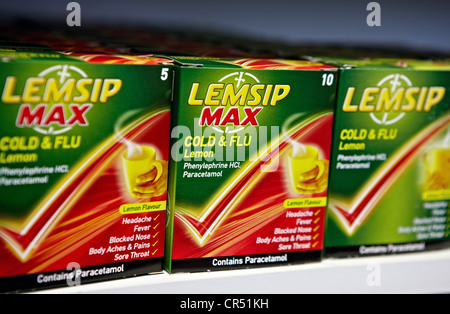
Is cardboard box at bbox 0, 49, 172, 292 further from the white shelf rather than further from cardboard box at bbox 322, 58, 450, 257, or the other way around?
cardboard box at bbox 322, 58, 450, 257

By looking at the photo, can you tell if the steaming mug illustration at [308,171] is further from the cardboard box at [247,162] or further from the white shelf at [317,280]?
the white shelf at [317,280]

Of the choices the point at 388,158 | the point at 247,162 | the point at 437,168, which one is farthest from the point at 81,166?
the point at 437,168

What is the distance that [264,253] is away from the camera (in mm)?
1010

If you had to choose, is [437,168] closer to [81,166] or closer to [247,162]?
[247,162]

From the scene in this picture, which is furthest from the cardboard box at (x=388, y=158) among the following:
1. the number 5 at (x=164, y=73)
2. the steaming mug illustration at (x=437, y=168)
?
the number 5 at (x=164, y=73)

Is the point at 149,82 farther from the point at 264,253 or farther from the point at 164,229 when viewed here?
the point at 264,253

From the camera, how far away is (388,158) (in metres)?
1.07

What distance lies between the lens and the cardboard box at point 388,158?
3.36 ft

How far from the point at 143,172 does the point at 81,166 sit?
11 cm

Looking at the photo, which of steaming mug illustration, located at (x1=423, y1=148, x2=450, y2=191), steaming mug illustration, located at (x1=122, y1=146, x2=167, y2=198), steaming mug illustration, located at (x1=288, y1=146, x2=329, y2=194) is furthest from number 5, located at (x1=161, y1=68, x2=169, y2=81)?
steaming mug illustration, located at (x1=423, y1=148, x2=450, y2=191)

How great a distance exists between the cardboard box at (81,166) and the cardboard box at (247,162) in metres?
0.04

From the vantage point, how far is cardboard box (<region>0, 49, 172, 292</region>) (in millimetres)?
809

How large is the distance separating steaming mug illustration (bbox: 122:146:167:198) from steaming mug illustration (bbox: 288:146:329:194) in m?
0.24

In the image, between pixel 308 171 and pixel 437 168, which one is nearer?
pixel 308 171
